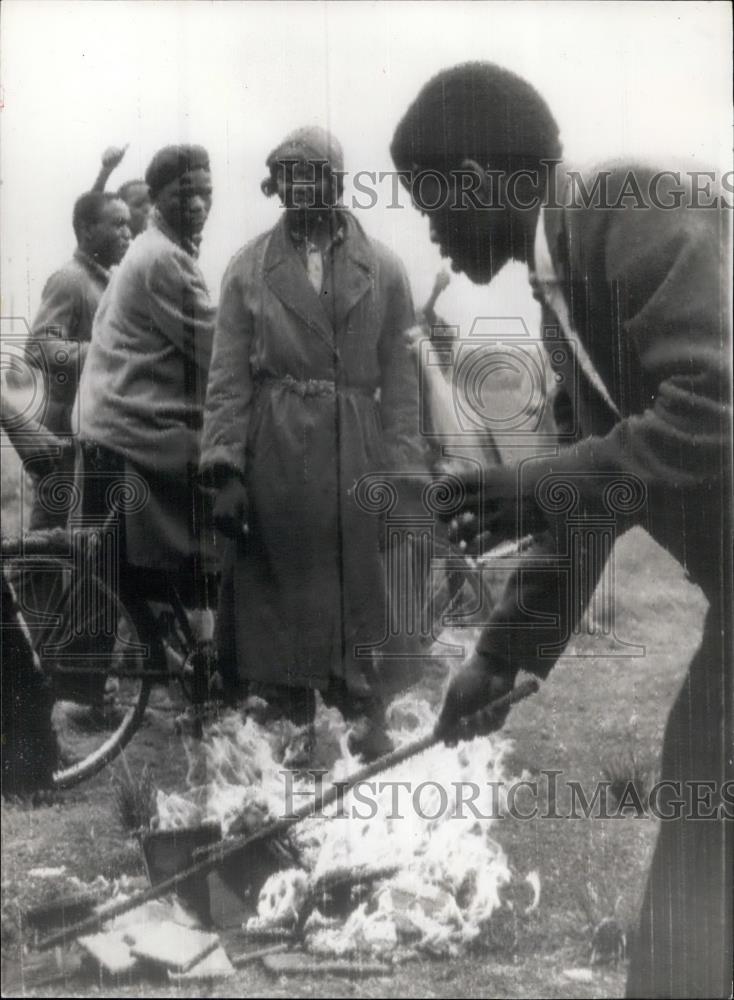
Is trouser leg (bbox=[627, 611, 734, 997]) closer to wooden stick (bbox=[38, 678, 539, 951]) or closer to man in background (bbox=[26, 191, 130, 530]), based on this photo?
wooden stick (bbox=[38, 678, 539, 951])

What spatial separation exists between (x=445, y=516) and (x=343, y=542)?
1.18 ft

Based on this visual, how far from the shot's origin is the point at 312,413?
4.54 m

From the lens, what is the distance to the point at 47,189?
4621 millimetres

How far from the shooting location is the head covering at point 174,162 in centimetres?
458

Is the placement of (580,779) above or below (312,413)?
below

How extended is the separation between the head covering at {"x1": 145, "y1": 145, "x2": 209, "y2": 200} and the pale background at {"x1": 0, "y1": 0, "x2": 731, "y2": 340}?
3cm

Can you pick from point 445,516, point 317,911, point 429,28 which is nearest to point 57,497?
point 445,516

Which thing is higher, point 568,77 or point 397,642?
point 568,77

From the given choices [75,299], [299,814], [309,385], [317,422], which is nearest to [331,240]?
[309,385]

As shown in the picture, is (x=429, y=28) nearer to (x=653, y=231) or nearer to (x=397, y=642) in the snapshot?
(x=653, y=231)

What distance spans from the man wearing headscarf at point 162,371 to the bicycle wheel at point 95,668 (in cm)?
19

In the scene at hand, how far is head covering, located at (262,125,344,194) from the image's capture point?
454 cm

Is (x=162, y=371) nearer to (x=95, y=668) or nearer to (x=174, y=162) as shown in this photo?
(x=174, y=162)

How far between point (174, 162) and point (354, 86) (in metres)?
0.66
